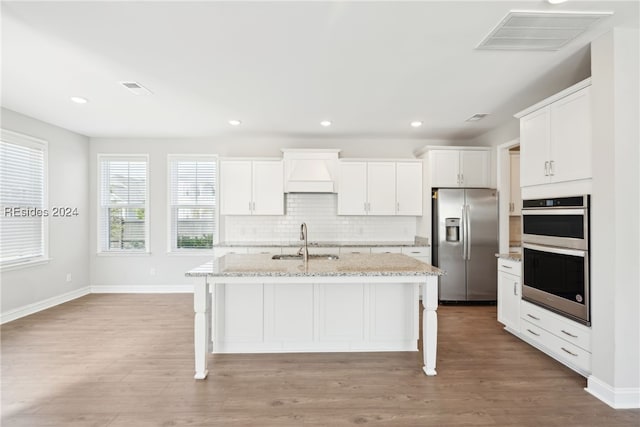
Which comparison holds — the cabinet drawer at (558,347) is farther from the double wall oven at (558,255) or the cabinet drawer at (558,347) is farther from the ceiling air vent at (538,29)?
the ceiling air vent at (538,29)

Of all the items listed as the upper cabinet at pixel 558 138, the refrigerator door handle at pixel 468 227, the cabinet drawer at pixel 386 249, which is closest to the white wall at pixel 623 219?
the upper cabinet at pixel 558 138

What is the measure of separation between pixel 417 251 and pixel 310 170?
2077 millimetres

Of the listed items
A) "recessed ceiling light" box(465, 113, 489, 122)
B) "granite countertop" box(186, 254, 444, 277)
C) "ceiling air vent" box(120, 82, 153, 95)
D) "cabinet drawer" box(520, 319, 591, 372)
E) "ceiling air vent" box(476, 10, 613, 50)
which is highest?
"ceiling air vent" box(120, 82, 153, 95)

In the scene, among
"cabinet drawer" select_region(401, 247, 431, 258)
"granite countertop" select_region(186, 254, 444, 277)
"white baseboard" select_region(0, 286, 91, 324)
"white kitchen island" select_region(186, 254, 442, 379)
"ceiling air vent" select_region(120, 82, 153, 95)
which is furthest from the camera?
"cabinet drawer" select_region(401, 247, 431, 258)

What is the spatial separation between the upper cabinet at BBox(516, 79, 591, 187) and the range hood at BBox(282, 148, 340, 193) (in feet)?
8.80

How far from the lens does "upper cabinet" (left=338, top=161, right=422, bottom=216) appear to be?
522cm

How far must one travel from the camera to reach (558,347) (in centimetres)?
277

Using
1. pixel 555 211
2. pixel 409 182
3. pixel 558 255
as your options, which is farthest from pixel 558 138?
pixel 409 182

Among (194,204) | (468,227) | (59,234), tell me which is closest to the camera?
(468,227)

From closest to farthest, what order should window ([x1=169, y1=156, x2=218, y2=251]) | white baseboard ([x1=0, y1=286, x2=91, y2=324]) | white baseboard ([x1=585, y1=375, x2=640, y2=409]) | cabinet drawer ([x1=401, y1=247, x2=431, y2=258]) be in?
white baseboard ([x1=585, y1=375, x2=640, y2=409]) → white baseboard ([x1=0, y1=286, x2=91, y2=324]) → cabinet drawer ([x1=401, y1=247, x2=431, y2=258]) → window ([x1=169, y1=156, x2=218, y2=251])

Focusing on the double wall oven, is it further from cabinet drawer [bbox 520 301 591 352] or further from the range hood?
the range hood

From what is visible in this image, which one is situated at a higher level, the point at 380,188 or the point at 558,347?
the point at 380,188

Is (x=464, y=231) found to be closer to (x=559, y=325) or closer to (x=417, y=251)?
(x=417, y=251)

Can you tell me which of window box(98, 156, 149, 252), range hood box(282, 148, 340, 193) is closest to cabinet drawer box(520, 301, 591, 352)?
range hood box(282, 148, 340, 193)
